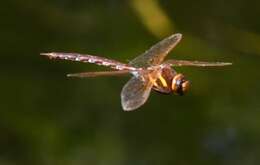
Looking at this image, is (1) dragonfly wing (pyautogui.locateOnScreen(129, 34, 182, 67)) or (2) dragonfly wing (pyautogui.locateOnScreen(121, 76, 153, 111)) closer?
(2) dragonfly wing (pyautogui.locateOnScreen(121, 76, 153, 111))

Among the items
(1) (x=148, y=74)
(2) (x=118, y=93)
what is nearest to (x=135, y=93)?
(1) (x=148, y=74)

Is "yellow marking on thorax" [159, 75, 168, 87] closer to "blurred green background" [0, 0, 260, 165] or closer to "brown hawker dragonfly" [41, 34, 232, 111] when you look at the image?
"brown hawker dragonfly" [41, 34, 232, 111]

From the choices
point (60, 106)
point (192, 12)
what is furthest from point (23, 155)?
point (192, 12)

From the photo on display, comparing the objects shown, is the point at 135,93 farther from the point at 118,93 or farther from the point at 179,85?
the point at 118,93

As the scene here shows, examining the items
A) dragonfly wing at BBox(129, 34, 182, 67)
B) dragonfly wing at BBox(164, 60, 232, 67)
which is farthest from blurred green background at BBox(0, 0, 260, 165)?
dragonfly wing at BBox(164, 60, 232, 67)

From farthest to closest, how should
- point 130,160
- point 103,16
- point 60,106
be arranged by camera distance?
point 103,16
point 60,106
point 130,160

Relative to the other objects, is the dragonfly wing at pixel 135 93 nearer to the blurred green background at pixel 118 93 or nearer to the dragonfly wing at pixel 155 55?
the dragonfly wing at pixel 155 55

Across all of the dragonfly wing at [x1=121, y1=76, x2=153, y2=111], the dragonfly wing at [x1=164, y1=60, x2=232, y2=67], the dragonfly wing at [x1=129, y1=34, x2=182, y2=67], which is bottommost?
the dragonfly wing at [x1=121, y1=76, x2=153, y2=111]

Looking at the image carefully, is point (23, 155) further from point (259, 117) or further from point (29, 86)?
point (259, 117)
